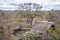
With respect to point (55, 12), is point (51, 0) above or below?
above

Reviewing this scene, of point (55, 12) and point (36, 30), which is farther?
point (55, 12)

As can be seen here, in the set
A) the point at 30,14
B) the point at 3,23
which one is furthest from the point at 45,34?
the point at 3,23

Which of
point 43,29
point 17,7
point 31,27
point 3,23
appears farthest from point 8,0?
point 43,29

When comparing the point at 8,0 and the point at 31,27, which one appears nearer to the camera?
the point at 31,27

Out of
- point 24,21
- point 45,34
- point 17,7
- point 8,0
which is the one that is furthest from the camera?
point 8,0

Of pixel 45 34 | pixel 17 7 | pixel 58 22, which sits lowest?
pixel 45 34

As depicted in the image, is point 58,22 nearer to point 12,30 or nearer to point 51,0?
point 51,0

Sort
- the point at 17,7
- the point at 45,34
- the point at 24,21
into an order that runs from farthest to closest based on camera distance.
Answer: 1. the point at 17,7
2. the point at 24,21
3. the point at 45,34

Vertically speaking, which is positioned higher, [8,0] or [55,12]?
[8,0]

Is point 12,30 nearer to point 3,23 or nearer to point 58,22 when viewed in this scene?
point 3,23
